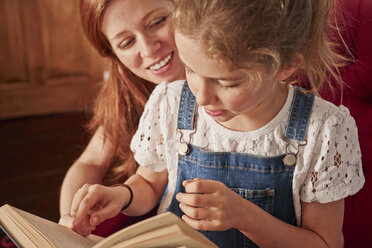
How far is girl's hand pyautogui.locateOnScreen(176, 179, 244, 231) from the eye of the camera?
682mm

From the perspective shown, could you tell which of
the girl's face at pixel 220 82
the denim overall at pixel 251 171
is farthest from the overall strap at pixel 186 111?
the girl's face at pixel 220 82

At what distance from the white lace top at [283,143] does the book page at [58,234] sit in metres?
0.24

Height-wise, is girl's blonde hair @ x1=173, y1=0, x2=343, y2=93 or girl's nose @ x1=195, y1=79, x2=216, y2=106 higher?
girl's blonde hair @ x1=173, y1=0, x2=343, y2=93

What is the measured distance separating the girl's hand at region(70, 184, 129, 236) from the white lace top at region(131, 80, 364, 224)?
127mm

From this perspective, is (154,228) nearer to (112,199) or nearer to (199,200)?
(199,200)

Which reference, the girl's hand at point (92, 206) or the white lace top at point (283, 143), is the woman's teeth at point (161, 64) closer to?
the white lace top at point (283, 143)

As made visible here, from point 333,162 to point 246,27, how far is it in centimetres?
34

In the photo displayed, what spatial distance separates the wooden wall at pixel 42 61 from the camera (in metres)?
3.25

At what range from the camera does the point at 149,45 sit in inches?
42.9

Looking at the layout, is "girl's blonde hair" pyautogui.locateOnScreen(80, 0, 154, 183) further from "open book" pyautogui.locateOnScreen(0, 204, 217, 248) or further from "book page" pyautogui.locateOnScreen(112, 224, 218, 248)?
"book page" pyautogui.locateOnScreen(112, 224, 218, 248)

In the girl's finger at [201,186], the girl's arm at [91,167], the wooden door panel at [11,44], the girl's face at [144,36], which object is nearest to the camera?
the girl's finger at [201,186]

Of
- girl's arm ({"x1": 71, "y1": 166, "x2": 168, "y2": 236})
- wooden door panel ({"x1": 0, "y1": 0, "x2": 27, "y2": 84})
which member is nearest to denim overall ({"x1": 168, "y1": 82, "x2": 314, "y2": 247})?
girl's arm ({"x1": 71, "y1": 166, "x2": 168, "y2": 236})

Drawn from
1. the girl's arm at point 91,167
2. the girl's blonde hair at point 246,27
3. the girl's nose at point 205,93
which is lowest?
the girl's arm at point 91,167

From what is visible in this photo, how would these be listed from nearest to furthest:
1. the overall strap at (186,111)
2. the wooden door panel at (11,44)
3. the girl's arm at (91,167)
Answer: the overall strap at (186,111) → the girl's arm at (91,167) → the wooden door panel at (11,44)
